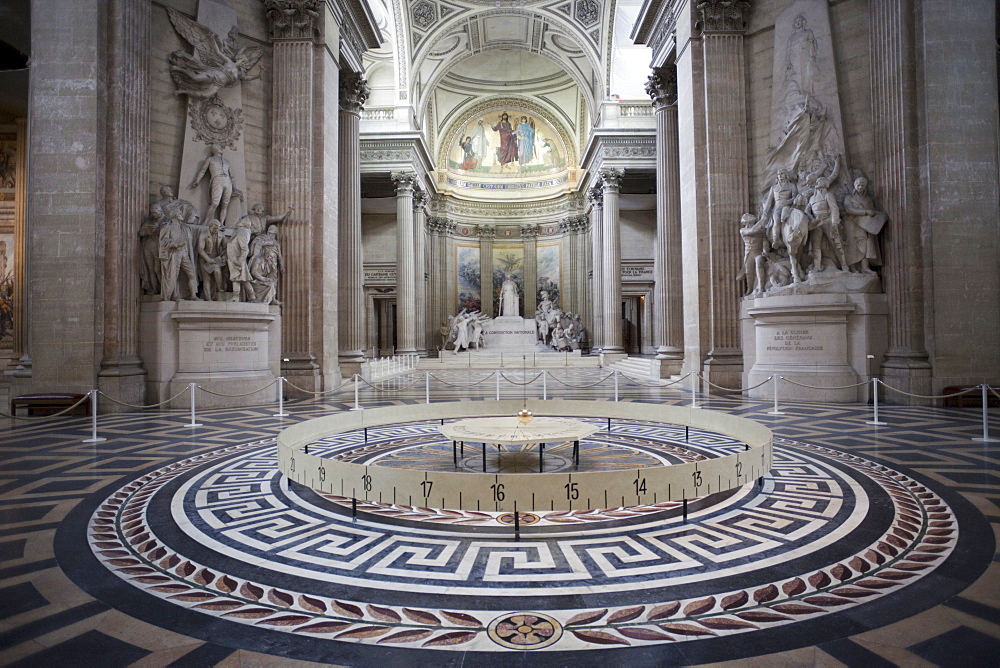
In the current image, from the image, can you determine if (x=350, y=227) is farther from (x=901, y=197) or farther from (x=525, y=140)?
(x=525, y=140)

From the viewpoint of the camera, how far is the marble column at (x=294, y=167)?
12.9 m

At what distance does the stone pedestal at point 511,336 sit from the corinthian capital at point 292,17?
62.2 feet

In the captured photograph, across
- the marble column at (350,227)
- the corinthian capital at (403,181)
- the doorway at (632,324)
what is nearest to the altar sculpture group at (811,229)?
the marble column at (350,227)

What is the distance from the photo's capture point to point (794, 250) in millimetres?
11352

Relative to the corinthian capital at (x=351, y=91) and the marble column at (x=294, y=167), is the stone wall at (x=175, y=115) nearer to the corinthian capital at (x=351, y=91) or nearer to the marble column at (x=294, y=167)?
the marble column at (x=294, y=167)

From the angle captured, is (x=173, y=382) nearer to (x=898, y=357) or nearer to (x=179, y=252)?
(x=179, y=252)

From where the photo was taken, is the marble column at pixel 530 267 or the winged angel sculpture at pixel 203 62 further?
the marble column at pixel 530 267

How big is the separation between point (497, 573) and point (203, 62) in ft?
42.4

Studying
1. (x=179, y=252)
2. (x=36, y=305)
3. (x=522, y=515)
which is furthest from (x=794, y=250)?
(x=36, y=305)

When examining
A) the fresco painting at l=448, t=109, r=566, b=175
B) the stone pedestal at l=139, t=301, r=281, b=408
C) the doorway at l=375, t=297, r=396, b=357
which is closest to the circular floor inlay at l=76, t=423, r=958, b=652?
the stone pedestal at l=139, t=301, r=281, b=408

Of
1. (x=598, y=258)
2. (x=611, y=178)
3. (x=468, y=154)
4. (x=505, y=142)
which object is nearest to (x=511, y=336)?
(x=598, y=258)

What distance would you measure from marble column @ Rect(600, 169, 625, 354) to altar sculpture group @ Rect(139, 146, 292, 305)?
16.4m

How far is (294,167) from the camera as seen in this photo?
42.4 feet

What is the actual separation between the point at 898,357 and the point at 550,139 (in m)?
29.7
